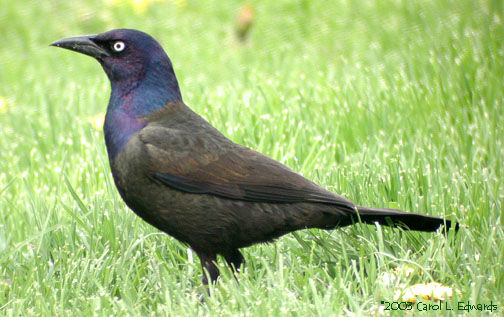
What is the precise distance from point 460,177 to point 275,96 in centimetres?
179

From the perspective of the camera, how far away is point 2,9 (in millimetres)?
8328

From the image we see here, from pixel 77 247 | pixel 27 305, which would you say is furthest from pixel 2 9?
pixel 27 305

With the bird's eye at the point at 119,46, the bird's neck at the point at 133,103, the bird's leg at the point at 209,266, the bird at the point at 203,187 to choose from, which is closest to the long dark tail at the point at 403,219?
the bird at the point at 203,187

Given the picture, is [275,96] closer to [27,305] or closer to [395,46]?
[395,46]

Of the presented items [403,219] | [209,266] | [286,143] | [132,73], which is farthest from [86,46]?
[403,219]

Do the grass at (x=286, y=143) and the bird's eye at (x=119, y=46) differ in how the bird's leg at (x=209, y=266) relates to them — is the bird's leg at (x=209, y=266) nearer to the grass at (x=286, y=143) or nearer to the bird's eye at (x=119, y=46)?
the grass at (x=286, y=143)

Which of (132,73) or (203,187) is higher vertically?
(132,73)

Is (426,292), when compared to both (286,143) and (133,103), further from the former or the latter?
(286,143)

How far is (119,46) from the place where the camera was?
12.7 ft

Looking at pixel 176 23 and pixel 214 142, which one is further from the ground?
pixel 176 23

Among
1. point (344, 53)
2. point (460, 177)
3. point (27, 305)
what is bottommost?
point (27, 305)

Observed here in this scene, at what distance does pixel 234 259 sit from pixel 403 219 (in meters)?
0.81

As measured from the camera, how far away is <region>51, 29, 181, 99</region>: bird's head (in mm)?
3818

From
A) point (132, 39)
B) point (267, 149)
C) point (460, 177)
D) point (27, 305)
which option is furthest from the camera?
point (267, 149)
